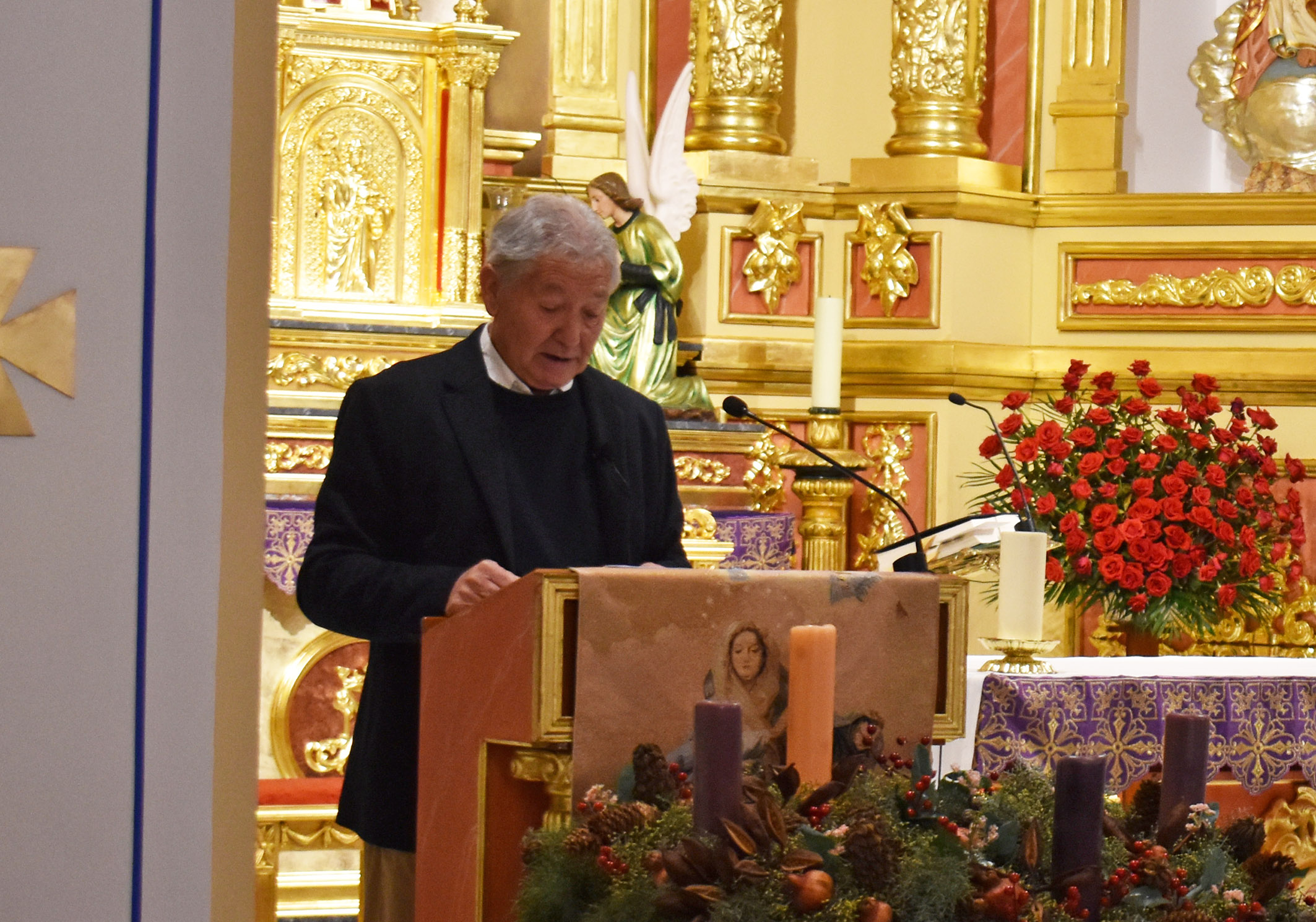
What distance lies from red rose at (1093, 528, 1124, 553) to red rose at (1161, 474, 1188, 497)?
19 centimetres

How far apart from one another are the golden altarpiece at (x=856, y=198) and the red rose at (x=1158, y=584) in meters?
1.82

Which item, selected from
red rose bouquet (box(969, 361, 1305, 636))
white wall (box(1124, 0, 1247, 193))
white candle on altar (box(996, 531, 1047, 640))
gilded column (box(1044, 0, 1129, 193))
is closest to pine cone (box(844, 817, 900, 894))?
white candle on altar (box(996, 531, 1047, 640))

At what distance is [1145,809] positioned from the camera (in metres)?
2.02

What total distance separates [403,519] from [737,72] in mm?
4083

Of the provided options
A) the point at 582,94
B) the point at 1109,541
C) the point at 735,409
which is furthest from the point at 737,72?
the point at 735,409

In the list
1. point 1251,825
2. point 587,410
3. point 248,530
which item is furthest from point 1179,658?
point 248,530

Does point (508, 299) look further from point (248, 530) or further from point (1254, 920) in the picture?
point (1254, 920)

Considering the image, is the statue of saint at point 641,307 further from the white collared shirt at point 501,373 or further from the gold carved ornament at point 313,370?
the white collared shirt at point 501,373

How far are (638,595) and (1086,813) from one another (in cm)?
48

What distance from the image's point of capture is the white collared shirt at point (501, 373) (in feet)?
8.66

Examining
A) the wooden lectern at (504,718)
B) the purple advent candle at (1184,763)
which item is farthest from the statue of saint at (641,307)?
the purple advent candle at (1184,763)

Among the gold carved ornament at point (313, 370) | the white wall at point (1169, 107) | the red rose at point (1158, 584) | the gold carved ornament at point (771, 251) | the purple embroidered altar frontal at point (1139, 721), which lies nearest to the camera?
the purple embroidered altar frontal at point (1139, 721)

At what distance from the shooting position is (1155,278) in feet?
20.9

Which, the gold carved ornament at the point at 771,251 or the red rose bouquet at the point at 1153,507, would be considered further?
the gold carved ornament at the point at 771,251
